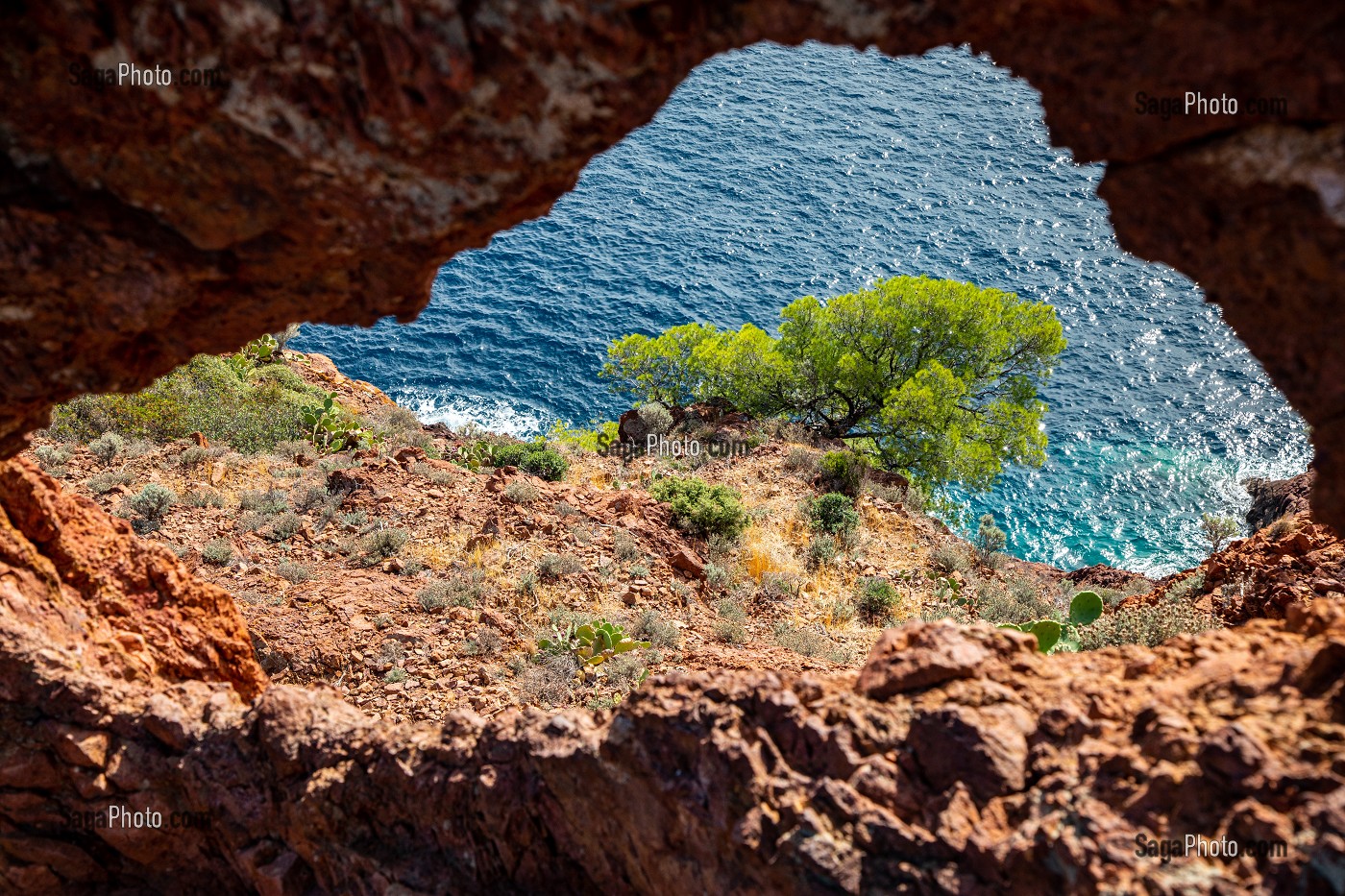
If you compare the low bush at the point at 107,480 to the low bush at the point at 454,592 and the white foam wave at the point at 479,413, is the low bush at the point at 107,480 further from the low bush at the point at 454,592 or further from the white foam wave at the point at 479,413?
the white foam wave at the point at 479,413

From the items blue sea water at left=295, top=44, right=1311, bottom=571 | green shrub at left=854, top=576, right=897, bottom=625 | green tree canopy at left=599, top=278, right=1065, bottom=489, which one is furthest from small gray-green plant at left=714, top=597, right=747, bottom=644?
blue sea water at left=295, top=44, right=1311, bottom=571

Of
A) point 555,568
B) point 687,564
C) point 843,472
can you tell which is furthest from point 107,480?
point 843,472

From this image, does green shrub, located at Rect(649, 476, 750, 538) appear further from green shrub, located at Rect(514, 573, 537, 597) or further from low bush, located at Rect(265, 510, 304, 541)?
low bush, located at Rect(265, 510, 304, 541)

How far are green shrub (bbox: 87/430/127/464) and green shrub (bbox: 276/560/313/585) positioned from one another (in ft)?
19.2

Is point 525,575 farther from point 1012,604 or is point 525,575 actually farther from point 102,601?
point 1012,604

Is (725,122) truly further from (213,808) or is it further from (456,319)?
(213,808)

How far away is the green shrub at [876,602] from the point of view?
16.2 metres

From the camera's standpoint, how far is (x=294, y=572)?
14.1 m

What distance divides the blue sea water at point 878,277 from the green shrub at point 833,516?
15.3 meters

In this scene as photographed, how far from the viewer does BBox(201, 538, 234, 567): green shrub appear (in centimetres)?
1423

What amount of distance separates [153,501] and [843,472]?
13.9 meters

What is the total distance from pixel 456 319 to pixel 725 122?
2174 cm

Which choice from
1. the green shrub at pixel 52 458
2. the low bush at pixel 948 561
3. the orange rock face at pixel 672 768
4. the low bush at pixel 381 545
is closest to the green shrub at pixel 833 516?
the low bush at pixel 948 561

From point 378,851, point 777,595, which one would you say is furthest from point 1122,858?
point 777,595
